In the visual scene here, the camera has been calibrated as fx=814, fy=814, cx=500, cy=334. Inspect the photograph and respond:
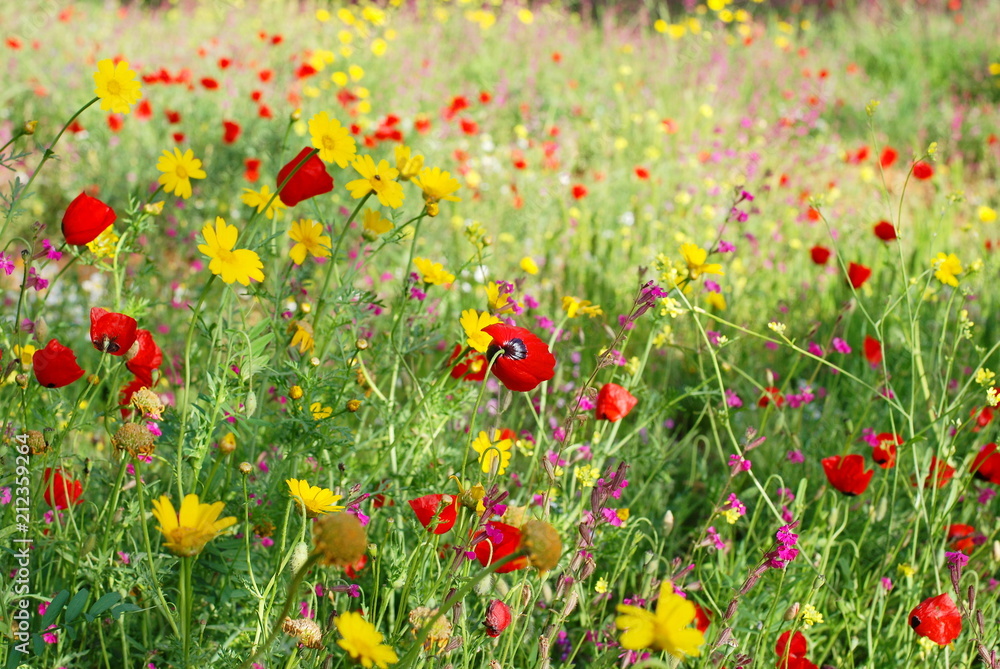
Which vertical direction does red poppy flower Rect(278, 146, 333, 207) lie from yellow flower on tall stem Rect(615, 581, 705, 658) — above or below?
above

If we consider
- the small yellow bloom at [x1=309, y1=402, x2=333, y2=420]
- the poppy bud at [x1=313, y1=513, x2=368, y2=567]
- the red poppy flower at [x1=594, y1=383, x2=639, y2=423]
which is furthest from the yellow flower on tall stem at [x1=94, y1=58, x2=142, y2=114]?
the red poppy flower at [x1=594, y1=383, x2=639, y2=423]

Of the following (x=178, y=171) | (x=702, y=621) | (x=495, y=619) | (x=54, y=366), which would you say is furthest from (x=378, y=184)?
(x=702, y=621)

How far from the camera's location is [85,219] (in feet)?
4.07

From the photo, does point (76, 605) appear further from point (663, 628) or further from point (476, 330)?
point (663, 628)

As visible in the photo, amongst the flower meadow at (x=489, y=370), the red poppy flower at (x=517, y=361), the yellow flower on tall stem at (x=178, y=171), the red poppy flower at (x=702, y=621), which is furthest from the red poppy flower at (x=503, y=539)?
the yellow flower on tall stem at (x=178, y=171)

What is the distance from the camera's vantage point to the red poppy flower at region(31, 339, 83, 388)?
114cm

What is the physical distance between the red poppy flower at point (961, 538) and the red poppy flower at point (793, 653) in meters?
0.47

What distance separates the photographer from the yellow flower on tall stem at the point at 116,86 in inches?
47.6

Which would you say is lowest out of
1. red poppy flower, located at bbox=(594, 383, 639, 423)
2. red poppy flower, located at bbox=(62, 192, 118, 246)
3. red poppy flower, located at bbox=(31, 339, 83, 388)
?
red poppy flower, located at bbox=(594, 383, 639, 423)

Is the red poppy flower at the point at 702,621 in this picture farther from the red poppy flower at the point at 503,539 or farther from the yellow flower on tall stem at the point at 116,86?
the yellow flower on tall stem at the point at 116,86

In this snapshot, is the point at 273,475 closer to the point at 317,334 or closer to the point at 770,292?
the point at 317,334

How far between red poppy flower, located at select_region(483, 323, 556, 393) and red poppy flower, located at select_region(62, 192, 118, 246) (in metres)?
0.61

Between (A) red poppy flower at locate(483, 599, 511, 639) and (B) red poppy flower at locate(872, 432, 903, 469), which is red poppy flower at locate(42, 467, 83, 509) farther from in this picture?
(B) red poppy flower at locate(872, 432, 903, 469)

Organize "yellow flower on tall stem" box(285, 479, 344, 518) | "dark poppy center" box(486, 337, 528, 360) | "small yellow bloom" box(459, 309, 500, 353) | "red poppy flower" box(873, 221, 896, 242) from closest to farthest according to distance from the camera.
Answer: "yellow flower on tall stem" box(285, 479, 344, 518) < "small yellow bloom" box(459, 309, 500, 353) < "dark poppy center" box(486, 337, 528, 360) < "red poppy flower" box(873, 221, 896, 242)
